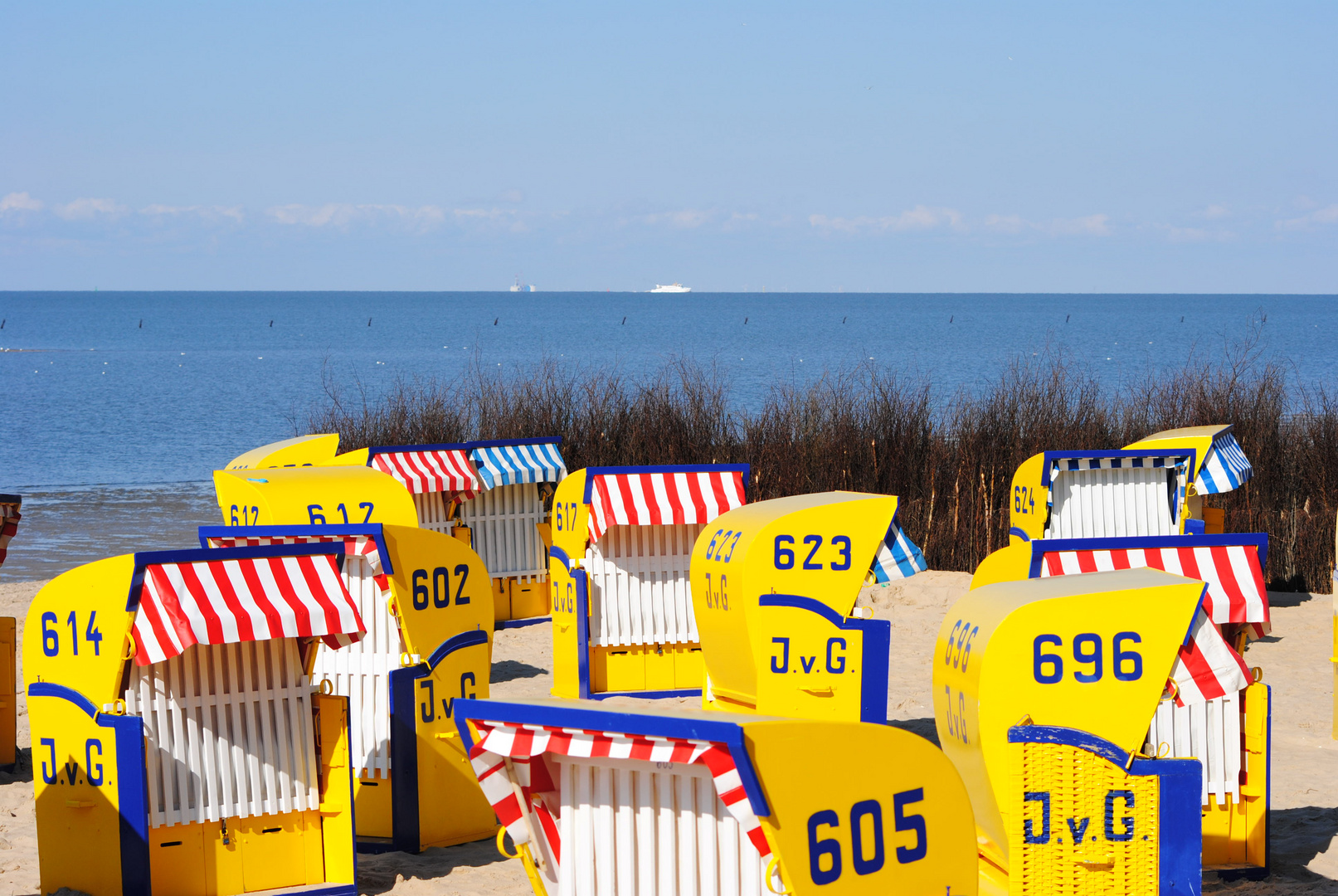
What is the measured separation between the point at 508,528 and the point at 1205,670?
10.2 metres

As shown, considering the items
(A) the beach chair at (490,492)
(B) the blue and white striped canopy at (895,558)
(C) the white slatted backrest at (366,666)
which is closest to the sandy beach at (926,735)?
(A) the beach chair at (490,492)

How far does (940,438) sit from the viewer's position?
19750 millimetres

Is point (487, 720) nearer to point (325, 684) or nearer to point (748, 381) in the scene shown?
point (325, 684)

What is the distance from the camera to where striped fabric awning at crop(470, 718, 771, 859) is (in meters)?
3.54

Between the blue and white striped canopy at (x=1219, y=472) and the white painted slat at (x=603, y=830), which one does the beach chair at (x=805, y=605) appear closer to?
the white painted slat at (x=603, y=830)

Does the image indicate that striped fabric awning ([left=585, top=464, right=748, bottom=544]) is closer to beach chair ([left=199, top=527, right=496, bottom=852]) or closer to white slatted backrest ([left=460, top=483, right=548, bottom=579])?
beach chair ([left=199, top=527, right=496, bottom=852])

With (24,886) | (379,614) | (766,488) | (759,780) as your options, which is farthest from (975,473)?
(759,780)

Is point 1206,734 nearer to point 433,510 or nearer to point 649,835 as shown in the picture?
point 649,835

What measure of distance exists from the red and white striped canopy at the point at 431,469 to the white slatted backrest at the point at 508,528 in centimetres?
28

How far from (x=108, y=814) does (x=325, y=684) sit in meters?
1.16

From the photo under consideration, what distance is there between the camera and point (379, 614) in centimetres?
793

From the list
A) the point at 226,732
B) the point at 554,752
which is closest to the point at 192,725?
the point at 226,732

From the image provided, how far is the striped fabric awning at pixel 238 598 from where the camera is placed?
618 centimetres

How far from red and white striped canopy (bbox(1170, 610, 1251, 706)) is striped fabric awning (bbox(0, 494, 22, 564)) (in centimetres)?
768
